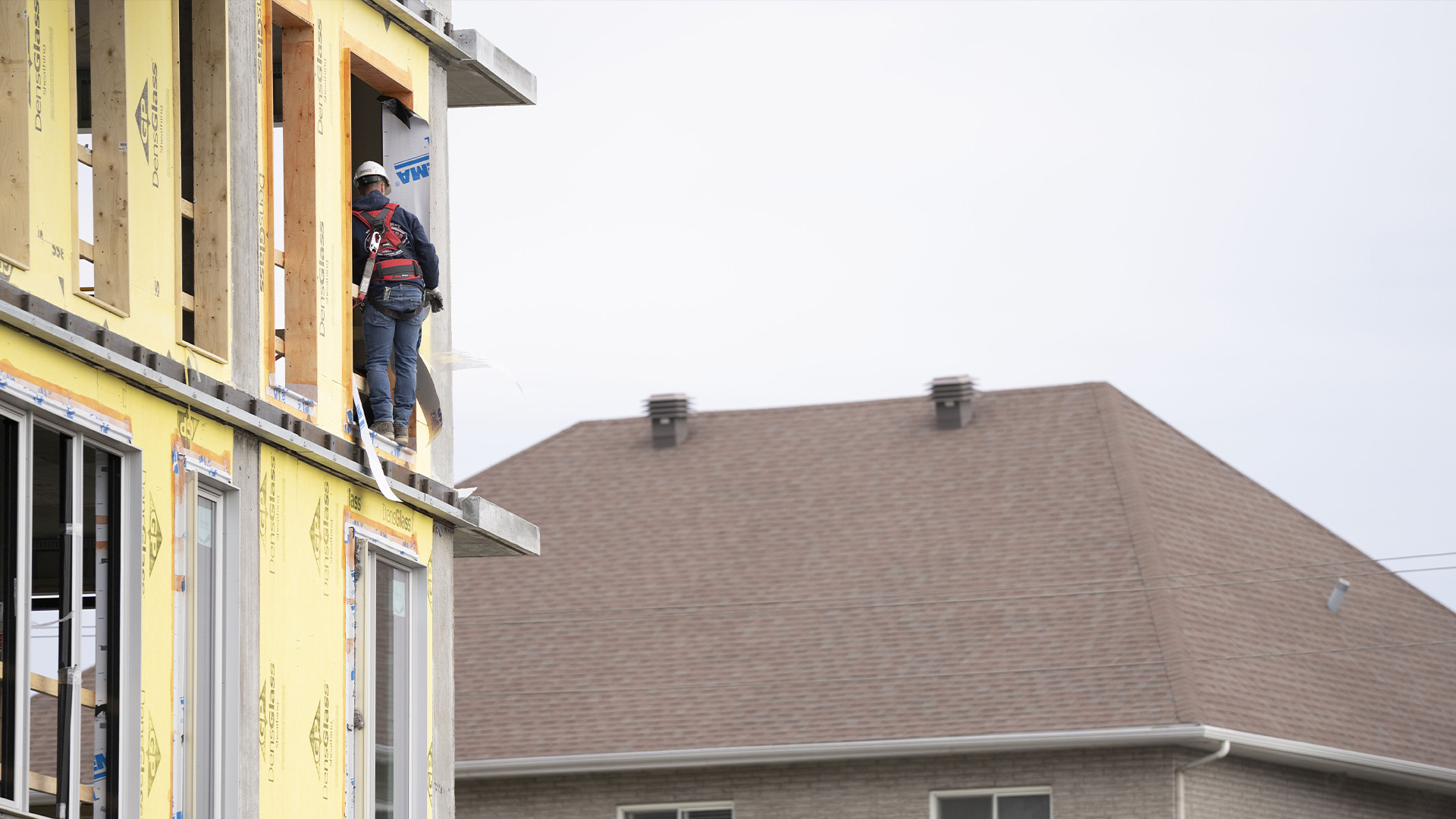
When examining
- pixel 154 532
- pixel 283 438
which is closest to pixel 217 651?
pixel 154 532

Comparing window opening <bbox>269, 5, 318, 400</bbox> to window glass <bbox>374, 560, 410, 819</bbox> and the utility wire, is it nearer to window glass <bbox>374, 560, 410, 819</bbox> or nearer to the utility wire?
window glass <bbox>374, 560, 410, 819</bbox>

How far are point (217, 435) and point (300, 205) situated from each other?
1932 mm

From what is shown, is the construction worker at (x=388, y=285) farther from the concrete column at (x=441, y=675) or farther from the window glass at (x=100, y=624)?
the window glass at (x=100, y=624)

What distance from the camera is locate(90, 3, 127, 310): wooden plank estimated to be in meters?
10.7

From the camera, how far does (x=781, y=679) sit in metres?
24.9

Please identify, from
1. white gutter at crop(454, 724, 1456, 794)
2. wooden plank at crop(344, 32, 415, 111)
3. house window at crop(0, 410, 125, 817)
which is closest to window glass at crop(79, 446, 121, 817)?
house window at crop(0, 410, 125, 817)

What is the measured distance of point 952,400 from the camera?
28.6 m

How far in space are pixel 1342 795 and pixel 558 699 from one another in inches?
338

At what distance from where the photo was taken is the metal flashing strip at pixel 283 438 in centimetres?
985

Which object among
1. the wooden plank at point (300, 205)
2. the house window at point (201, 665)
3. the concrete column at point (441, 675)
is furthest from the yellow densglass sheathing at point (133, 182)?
the concrete column at point (441, 675)

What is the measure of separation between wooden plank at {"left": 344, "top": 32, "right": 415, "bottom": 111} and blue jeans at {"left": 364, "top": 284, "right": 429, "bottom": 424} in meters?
1.40

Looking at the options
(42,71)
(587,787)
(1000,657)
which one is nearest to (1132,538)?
(1000,657)

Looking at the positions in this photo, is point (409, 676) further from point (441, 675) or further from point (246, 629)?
point (246, 629)

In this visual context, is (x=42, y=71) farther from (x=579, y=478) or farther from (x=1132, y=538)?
(x=579, y=478)
